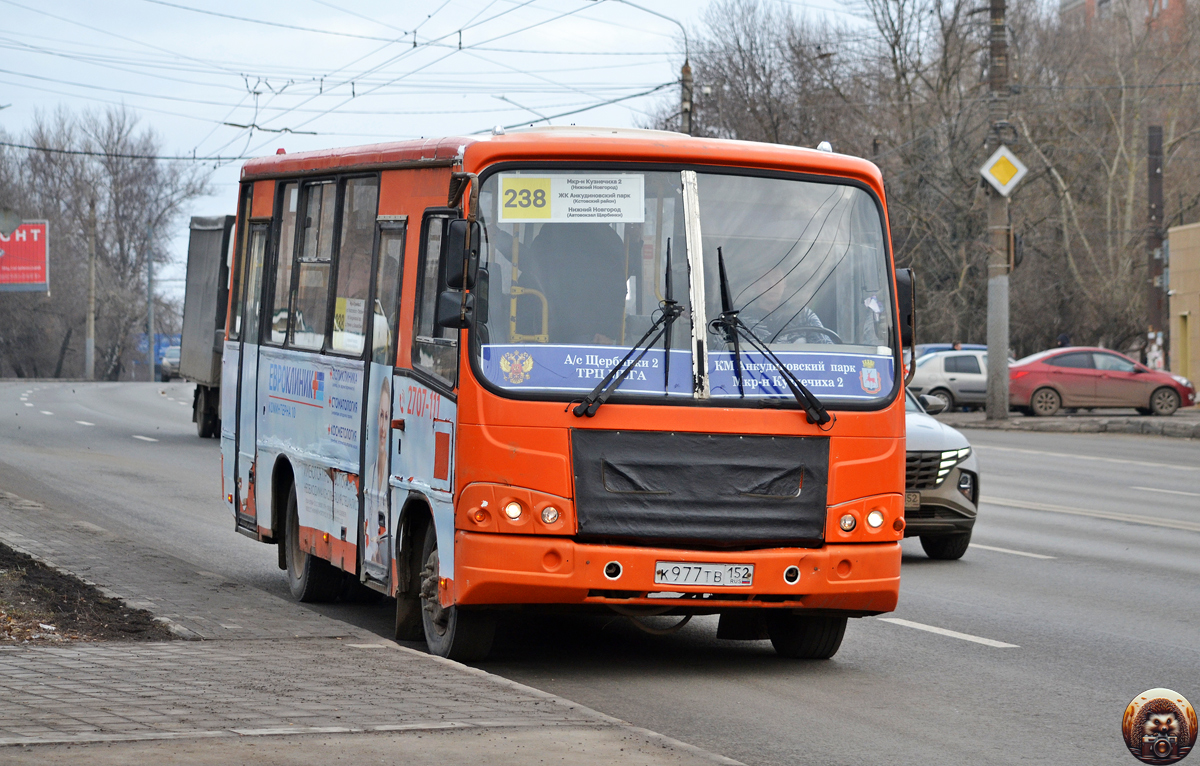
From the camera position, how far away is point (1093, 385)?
35.4m

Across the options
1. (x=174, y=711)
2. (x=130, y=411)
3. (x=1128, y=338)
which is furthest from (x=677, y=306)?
(x=1128, y=338)

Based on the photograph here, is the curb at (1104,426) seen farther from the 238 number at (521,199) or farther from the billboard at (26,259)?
the billboard at (26,259)

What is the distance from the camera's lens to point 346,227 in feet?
32.2

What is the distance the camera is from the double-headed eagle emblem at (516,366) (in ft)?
25.0

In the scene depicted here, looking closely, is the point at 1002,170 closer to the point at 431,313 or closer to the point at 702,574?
the point at 431,313

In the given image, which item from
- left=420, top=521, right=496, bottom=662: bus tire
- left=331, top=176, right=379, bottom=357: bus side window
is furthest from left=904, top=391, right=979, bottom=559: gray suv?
left=420, top=521, right=496, bottom=662: bus tire

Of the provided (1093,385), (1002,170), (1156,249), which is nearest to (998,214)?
(1002,170)

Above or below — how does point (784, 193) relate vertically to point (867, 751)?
above

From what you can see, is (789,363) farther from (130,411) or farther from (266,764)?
(130,411)

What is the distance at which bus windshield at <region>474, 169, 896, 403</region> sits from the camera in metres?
7.68

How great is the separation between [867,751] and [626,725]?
988 millimetres

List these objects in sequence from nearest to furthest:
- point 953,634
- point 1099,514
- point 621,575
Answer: point 621,575
point 953,634
point 1099,514

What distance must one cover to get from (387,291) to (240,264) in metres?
3.48

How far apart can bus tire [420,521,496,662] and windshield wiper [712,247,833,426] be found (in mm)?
1684
